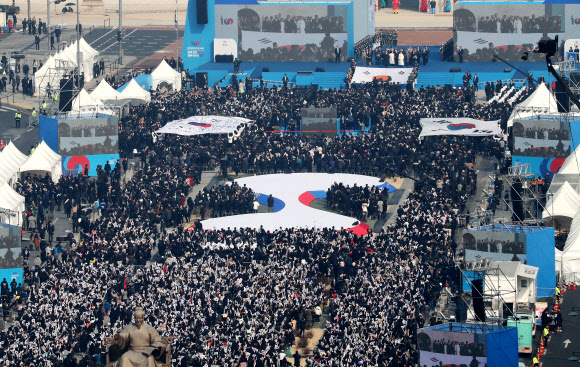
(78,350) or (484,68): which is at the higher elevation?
(484,68)

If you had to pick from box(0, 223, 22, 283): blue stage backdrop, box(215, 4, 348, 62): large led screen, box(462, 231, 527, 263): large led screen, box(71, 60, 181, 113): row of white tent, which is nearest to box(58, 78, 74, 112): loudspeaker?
box(71, 60, 181, 113): row of white tent

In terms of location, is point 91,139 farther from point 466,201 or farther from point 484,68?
point 484,68

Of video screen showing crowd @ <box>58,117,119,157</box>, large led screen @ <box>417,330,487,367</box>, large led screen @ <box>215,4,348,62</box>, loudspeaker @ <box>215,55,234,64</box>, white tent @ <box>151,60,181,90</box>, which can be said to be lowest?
large led screen @ <box>417,330,487,367</box>

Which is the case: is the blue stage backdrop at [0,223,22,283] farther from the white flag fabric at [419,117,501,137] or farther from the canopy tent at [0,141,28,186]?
the white flag fabric at [419,117,501,137]

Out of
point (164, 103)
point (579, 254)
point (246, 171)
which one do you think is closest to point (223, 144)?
point (246, 171)

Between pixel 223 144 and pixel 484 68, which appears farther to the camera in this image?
pixel 484 68

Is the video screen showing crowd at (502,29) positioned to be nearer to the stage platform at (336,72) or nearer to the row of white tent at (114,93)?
the stage platform at (336,72)

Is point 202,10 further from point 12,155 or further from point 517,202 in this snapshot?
point 517,202
